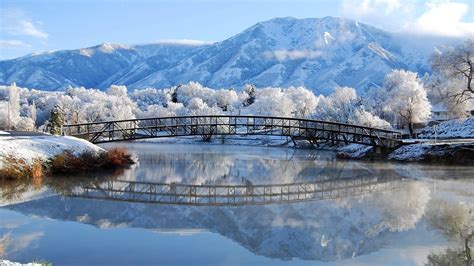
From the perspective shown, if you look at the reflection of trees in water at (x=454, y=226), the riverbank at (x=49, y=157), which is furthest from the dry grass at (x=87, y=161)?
the reflection of trees in water at (x=454, y=226)

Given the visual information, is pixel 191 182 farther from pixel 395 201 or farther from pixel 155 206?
pixel 395 201

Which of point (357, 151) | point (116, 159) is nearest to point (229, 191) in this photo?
point (116, 159)

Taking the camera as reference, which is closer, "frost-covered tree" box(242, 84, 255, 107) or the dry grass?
the dry grass

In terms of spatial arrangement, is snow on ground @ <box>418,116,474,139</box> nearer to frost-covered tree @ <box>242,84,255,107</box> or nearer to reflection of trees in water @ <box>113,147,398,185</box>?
reflection of trees in water @ <box>113,147,398,185</box>

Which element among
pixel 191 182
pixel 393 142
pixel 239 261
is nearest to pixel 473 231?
pixel 239 261

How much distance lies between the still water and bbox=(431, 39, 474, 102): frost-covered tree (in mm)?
21574

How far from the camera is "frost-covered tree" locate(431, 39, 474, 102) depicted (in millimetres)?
47188

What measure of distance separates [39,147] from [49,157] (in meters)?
1.39

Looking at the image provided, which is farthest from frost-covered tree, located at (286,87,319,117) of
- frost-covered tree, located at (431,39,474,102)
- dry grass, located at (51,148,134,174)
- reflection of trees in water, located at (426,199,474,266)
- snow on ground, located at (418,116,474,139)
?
reflection of trees in water, located at (426,199,474,266)

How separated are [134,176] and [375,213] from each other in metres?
17.4

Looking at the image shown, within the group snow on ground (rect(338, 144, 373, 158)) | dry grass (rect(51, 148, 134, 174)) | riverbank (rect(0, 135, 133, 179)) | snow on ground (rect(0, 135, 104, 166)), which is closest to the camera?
riverbank (rect(0, 135, 133, 179))

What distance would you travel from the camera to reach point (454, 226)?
50.3ft

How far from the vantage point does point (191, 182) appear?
28531mm

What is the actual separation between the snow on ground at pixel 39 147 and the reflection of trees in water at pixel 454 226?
22.8m
